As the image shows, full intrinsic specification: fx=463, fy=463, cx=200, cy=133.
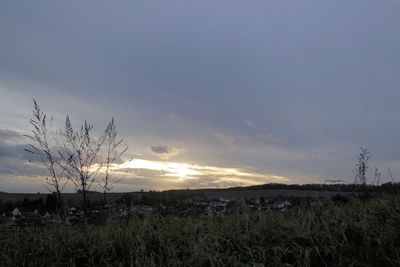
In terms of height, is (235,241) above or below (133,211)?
below

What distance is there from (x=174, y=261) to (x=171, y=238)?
757 mm

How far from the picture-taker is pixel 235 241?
571 centimetres

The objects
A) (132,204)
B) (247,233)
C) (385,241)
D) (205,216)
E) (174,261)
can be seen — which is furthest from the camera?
(132,204)

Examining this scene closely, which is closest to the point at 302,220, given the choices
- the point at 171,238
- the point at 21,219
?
the point at 171,238

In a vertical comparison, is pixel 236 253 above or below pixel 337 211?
below

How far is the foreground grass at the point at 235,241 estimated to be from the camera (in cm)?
508

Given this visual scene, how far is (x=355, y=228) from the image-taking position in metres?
5.42

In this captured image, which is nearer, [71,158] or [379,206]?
[379,206]

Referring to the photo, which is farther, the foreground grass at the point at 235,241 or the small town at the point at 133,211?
the small town at the point at 133,211

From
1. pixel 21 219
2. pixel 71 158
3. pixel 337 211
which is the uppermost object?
pixel 71 158

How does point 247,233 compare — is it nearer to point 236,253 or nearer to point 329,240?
point 236,253

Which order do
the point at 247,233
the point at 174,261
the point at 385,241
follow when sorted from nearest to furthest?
the point at 385,241, the point at 174,261, the point at 247,233

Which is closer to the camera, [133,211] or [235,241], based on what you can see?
[235,241]

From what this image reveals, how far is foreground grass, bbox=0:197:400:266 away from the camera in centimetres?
508
